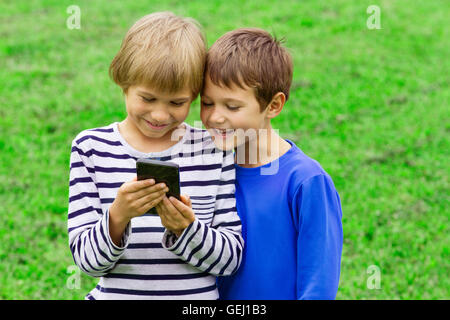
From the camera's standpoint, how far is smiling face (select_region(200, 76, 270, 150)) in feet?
7.26

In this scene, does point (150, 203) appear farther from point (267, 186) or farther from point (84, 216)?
point (267, 186)

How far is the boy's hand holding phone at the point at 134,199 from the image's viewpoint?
1.95 m

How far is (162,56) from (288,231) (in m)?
0.74

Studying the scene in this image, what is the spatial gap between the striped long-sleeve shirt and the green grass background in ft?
3.83

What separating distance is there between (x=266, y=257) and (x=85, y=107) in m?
4.57

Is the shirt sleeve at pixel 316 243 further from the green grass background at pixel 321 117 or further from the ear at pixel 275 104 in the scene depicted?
the green grass background at pixel 321 117

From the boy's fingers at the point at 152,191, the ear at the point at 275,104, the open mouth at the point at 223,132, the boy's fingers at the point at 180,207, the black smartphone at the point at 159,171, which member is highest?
the ear at the point at 275,104

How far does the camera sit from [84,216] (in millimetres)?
2189

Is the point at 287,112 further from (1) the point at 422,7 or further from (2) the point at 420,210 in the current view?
(1) the point at 422,7

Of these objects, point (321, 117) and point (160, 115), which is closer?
point (160, 115)

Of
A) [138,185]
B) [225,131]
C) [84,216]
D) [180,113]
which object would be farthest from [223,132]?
[84,216]


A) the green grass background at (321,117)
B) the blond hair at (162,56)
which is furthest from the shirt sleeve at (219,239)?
the green grass background at (321,117)

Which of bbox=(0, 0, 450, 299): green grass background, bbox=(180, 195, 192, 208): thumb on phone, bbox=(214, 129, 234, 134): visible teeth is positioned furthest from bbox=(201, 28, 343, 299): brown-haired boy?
bbox=(0, 0, 450, 299): green grass background

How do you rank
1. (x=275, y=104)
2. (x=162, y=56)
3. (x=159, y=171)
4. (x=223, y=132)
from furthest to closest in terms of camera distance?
(x=275, y=104) < (x=223, y=132) < (x=162, y=56) < (x=159, y=171)
